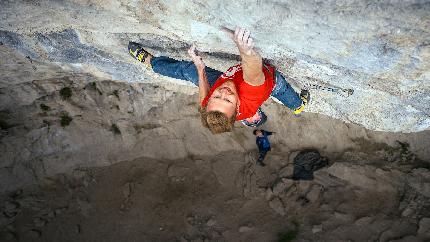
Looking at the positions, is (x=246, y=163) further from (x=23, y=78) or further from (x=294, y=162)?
(x=23, y=78)

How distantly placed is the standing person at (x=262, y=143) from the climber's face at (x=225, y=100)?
2748 millimetres

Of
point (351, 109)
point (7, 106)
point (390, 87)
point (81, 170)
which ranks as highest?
point (390, 87)

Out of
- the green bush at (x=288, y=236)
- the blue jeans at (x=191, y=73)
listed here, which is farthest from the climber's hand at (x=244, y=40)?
the green bush at (x=288, y=236)

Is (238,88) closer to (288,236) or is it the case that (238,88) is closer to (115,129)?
(288,236)

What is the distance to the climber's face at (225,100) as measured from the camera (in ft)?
11.1

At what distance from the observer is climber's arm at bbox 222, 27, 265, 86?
2.96 m

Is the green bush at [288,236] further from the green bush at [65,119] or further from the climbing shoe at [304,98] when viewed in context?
the green bush at [65,119]

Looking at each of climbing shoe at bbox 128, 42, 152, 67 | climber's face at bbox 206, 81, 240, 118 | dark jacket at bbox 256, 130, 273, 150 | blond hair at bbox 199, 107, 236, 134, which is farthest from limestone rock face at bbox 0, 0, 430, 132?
dark jacket at bbox 256, 130, 273, 150

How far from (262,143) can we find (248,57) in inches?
128

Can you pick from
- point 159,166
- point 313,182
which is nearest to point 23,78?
point 159,166

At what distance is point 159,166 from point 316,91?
10.8 feet

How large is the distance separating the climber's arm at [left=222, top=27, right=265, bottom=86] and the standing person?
274 cm

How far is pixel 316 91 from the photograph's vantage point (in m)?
5.14

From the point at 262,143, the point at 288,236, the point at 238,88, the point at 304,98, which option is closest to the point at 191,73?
the point at 238,88
